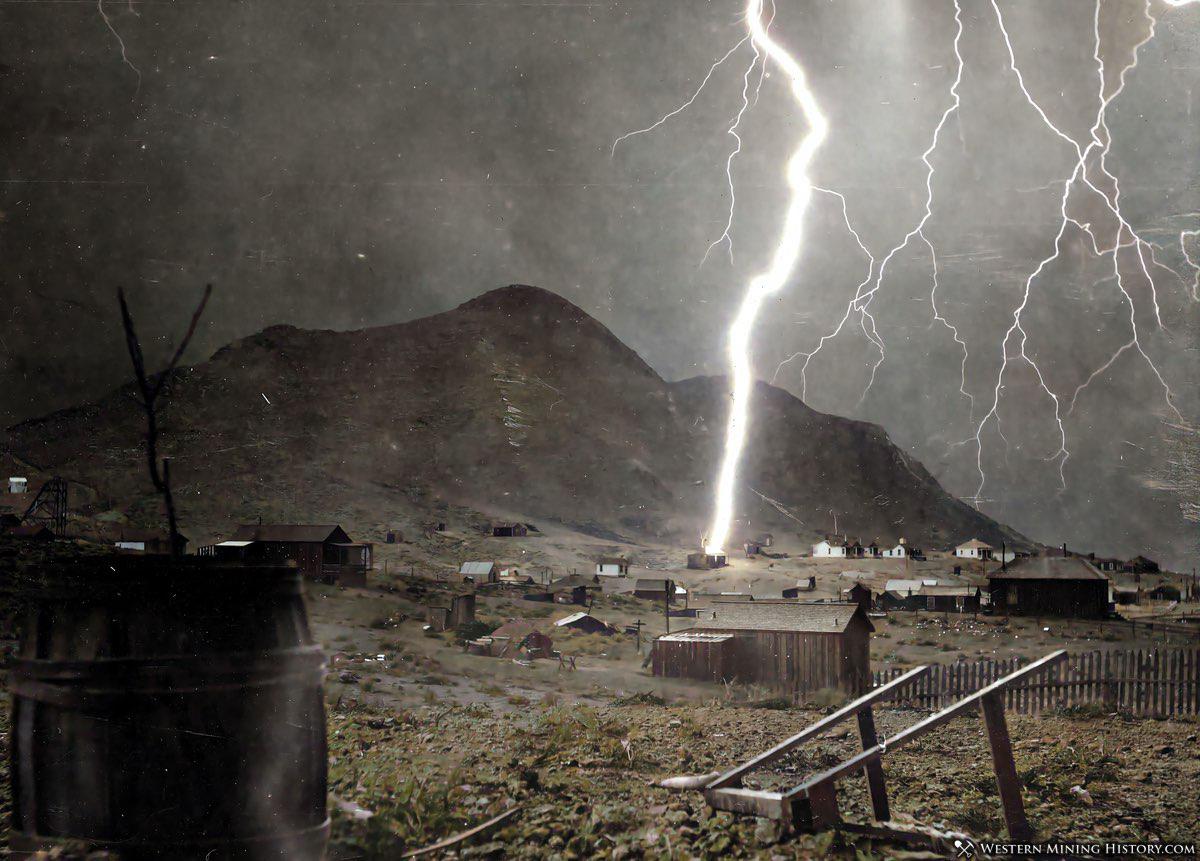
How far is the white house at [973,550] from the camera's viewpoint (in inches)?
441

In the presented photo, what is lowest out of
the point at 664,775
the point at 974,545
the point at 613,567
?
the point at 664,775

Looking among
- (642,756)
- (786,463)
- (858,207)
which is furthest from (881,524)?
(642,756)

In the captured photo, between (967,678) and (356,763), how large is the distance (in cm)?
609

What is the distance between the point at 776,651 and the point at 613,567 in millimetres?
2844

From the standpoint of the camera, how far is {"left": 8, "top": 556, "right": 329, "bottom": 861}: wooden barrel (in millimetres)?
2953

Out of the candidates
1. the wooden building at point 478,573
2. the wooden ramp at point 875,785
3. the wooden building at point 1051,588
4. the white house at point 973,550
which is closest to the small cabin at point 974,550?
the white house at point 973,550

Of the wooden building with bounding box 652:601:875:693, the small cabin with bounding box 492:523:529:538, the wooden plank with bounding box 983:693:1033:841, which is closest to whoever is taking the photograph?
the wooden plank with bounding box 983:693:1033:841

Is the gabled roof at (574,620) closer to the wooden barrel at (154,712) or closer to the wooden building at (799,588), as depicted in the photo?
the wooden building at (799,588)

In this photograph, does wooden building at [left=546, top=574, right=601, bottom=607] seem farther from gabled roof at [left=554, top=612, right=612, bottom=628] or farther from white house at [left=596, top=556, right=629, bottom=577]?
gabled roof at [left=554, top=612, right=612, bottom=628]

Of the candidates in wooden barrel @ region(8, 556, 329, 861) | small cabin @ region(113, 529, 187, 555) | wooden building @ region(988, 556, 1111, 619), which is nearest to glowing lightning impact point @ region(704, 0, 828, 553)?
wooden building @ region(988, 556, 1111, 619)

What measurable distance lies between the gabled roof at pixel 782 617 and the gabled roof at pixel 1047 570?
4.48m

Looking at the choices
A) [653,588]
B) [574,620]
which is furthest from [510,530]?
[574,620]

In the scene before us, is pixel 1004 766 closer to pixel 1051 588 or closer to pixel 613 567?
pixel 613 567

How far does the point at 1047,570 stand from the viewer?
11.9 meters
